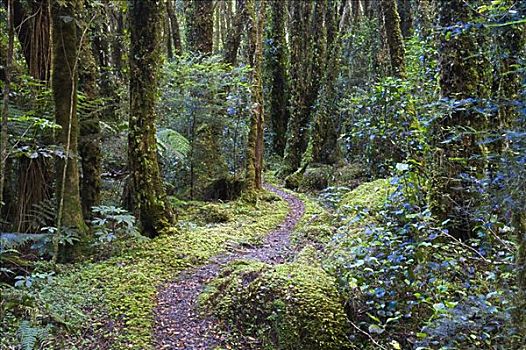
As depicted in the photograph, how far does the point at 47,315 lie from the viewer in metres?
4.38

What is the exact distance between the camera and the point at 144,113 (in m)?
7.46

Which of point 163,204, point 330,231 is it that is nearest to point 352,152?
point 330,231

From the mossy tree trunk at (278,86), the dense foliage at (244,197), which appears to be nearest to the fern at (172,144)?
the dense foliage at (244,197)

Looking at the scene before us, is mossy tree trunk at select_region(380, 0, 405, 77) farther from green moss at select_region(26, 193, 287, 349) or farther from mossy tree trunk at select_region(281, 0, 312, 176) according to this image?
mossy tree trunk at select_region(281, 0, 312, 176)

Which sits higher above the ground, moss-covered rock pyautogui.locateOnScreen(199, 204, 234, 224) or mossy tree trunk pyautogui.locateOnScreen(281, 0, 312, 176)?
mossy tree trunk pyautogui.locateOnScreen(281, 0, 312, 176)

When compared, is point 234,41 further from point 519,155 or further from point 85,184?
point 519,155

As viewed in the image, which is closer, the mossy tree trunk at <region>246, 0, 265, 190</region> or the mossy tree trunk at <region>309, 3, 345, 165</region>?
the mossy tree trunk at <region>246, 0, 265, 190</region>

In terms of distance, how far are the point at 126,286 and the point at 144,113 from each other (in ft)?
10.1

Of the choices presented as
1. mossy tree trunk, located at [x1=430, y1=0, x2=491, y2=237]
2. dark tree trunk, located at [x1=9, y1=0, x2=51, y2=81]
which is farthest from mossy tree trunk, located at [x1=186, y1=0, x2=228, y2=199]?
mossy tree trunk, located at [x1=430, y1=0, x2=491, y2=237]

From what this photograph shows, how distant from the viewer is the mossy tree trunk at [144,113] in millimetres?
7406

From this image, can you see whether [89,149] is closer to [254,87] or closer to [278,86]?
[254,87]

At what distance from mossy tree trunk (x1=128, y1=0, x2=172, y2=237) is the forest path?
4.78 ft

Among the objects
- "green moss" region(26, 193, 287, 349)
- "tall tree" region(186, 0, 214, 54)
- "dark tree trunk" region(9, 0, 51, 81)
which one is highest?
"tall tree" region(186, 0, 214, 54)

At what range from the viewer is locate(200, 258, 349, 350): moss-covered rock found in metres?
4.42
